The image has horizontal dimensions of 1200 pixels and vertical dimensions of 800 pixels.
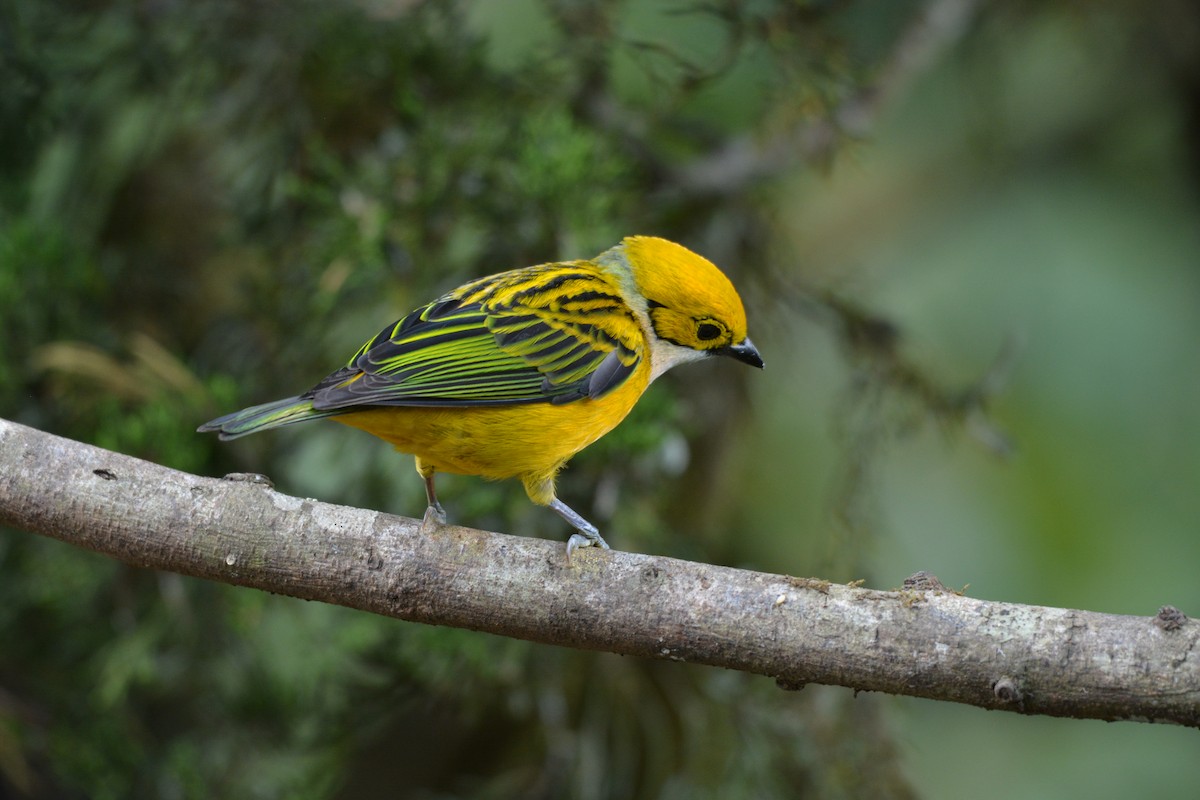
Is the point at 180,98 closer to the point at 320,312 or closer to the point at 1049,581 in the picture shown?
the point at 320,312

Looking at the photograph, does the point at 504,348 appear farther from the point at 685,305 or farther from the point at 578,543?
the point at 578,543

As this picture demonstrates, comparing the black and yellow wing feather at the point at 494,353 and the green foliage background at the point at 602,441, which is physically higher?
the black and yellow wing feather at the point at 494,353

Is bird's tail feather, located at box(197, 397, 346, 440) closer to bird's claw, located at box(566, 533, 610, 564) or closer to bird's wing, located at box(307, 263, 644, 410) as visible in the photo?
bird's wing, located at box(307, 263, 644, 410)

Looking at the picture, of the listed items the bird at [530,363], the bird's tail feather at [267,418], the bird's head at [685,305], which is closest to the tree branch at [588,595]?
the bird at [530,363]

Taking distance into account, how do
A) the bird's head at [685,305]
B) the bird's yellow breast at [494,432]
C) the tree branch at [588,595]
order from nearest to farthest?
1. the tree branch at [588,595]
2. the bird's yellow breast at [494,432]
3. the bird's head at [685,305]

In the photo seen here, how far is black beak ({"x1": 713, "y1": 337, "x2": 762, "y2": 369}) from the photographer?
11.8 ft

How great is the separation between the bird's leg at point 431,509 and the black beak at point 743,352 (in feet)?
3.16

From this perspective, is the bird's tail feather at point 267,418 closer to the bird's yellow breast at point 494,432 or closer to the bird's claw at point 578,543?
the bird's yellow breast at point 494,432

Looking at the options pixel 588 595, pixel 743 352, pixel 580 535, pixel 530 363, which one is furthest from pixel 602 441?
pixel 588 595

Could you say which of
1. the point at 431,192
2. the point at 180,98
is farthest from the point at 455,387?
the point at 180,98

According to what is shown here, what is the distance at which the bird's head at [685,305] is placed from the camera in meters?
3.50

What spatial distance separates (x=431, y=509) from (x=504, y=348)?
2.35 feet

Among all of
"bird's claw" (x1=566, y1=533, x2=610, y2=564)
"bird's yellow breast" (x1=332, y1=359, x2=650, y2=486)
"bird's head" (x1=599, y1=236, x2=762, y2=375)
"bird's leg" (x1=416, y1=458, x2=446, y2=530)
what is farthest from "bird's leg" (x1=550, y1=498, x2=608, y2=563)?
"bird's head" (x1=599, y1=236, x2=762, y2=375)

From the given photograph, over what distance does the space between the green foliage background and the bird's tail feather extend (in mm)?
1090
